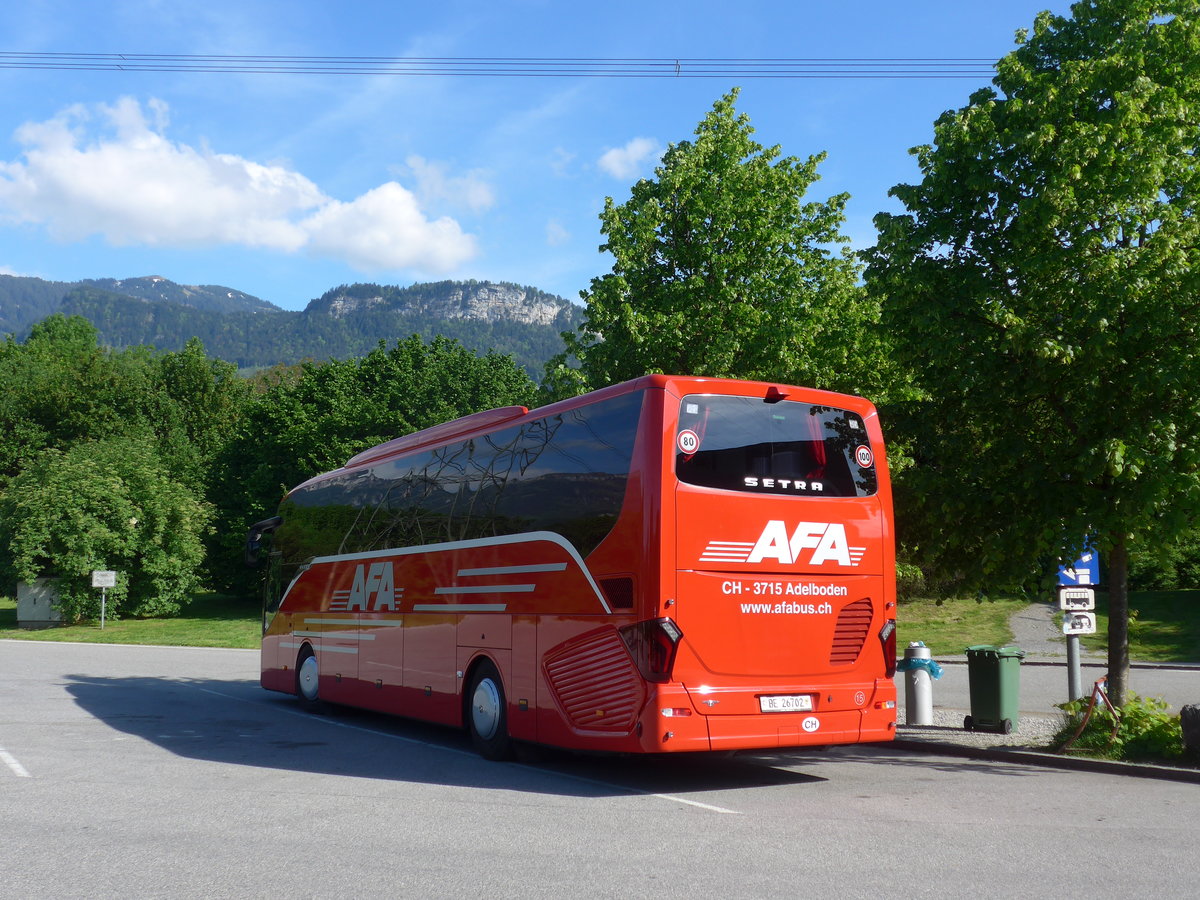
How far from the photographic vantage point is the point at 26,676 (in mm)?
23000

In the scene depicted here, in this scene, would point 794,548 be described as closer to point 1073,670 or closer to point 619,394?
point 619,394

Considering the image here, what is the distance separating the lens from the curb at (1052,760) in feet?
33.6

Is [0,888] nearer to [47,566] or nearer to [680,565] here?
[680,565]

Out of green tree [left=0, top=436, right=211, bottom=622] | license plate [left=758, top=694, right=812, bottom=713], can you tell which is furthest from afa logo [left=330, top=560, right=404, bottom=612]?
green tree [left=0, top=436, right=211, bottom=622]

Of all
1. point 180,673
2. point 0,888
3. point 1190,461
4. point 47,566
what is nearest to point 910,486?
point 1190,461

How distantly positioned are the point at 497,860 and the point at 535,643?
4114mm

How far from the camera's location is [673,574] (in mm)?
9383

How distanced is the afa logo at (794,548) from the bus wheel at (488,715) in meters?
3.12

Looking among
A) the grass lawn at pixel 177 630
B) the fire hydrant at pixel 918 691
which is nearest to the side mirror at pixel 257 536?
the fire hydrant at pixel 918 691

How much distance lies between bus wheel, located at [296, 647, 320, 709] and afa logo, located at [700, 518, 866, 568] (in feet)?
29.9

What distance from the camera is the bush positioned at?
10.8 meters

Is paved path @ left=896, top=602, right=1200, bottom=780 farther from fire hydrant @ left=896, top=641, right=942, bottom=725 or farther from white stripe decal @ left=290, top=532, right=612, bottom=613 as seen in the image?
white stripe decal @ left=290, top=532, right=612, bottom=613

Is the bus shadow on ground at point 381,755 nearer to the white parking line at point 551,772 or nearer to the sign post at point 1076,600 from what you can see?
the white parking line at point 551,772

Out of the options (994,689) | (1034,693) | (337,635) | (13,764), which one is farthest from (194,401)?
(994,689)
